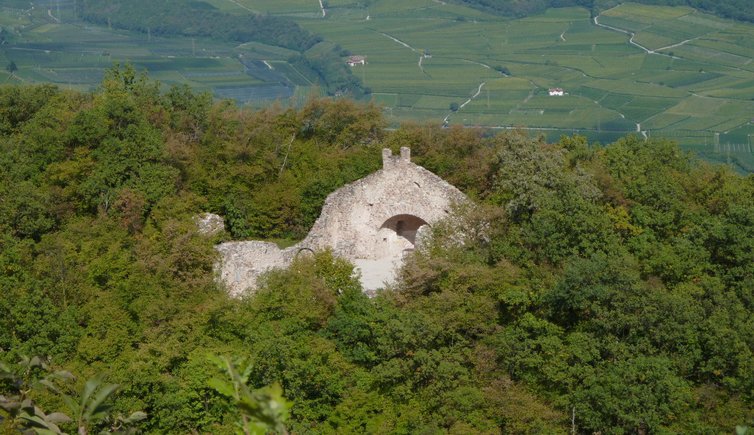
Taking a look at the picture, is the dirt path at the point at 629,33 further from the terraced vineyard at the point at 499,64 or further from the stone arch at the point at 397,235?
the stone arch at the point at 397,235

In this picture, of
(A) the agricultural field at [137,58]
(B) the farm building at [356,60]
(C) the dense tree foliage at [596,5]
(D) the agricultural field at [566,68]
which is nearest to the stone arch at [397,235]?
(D) the agricultural field at [566,68]

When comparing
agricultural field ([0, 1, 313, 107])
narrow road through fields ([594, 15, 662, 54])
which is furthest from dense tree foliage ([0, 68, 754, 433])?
narrow road through fields ([594, 15, 662, 54])

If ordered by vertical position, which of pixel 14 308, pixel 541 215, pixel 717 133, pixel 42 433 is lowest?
pixel 717 133

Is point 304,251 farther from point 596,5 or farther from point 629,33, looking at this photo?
point 596,5

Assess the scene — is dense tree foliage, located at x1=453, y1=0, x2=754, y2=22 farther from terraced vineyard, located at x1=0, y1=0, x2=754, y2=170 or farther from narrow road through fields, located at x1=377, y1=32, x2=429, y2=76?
narrow road through fields, located at x1=377, y1=32, x2=429, y2=76

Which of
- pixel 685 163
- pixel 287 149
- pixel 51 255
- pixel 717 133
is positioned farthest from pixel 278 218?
pixel 717 133

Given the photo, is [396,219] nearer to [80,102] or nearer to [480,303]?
[480,303]
